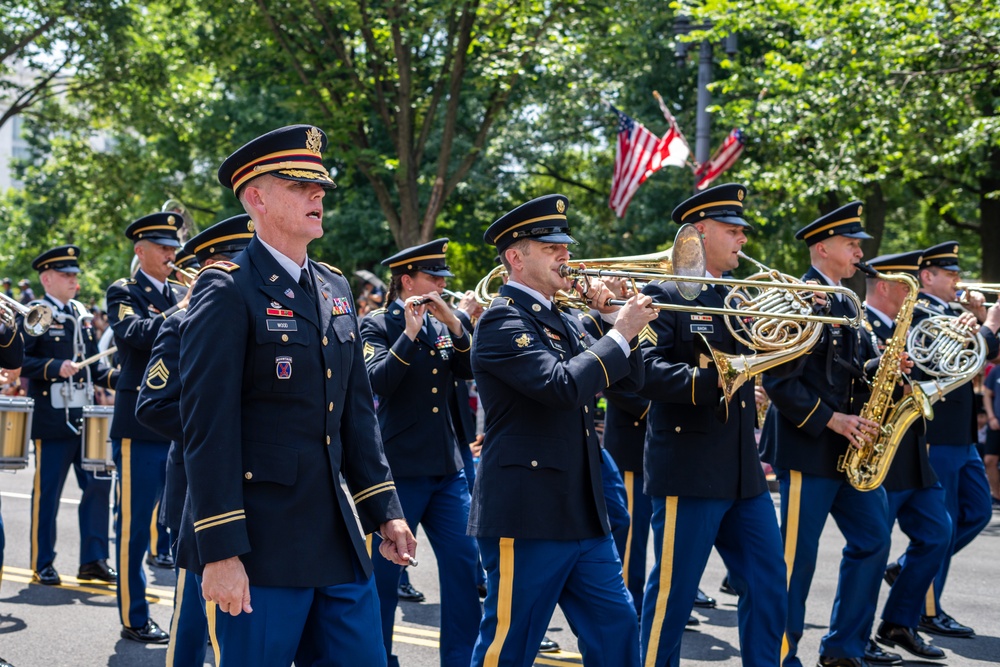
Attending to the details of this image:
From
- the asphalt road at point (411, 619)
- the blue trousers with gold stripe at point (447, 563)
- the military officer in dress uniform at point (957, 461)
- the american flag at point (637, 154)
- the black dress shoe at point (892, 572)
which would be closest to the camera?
the blue trousers with gold stripe at point (447, 563)

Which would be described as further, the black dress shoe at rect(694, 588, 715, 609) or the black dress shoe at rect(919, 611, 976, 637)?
the black dress shoe at rect(694, 588, 715, 609)

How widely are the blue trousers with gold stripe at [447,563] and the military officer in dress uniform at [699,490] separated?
0.85 metres

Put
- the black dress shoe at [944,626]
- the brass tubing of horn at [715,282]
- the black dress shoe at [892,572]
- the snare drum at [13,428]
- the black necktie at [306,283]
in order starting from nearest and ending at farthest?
1. the black necktie at [306,283]
2. the brass tubing of horn at [715,282]
3. the black dress shoe at [944,626]
4. the black dress shoe at [892,572]
5. the snare drum at [13,428]

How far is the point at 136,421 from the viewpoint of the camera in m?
6.88

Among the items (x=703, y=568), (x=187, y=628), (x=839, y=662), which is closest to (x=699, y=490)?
(x=703, y=568)

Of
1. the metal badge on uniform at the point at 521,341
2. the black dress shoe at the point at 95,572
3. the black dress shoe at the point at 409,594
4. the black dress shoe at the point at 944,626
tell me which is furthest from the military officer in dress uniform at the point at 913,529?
the black dress shoe at the point at 95,572

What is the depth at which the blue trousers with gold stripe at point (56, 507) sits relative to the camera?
8.34m

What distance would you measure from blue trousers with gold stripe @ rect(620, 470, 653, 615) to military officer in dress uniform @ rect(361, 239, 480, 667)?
1270mm

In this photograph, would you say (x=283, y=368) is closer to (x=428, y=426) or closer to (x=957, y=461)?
(x=428, y=426)

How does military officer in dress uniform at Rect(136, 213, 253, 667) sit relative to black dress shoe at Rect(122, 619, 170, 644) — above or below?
above

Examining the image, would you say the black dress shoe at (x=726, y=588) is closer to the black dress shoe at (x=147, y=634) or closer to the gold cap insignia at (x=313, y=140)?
the black dress shoe at (x=147, y=634)

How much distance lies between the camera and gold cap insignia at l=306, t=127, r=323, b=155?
383 centimetres

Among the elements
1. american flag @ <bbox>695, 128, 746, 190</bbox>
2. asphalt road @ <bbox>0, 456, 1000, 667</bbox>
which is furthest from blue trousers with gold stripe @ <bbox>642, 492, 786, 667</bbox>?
american flag @ <bbox>695, 128, 746, 190</bbox>

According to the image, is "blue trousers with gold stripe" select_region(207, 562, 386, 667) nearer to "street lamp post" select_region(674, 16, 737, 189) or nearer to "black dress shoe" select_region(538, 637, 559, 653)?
"black dress shoe" select_region(538, 637, 559, 653)
